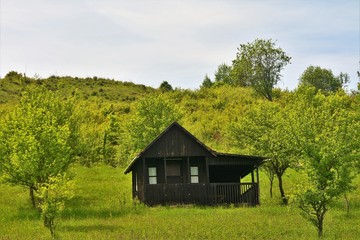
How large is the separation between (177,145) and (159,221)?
10155mm

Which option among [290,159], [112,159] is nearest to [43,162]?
[290,159]

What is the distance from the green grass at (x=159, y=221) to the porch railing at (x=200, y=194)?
48.9 inches

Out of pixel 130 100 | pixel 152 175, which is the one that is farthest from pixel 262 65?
pixel 152 175

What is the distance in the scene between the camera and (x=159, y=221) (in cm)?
2408

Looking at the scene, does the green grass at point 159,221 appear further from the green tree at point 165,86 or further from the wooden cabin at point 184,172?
the green tree at point 165,86

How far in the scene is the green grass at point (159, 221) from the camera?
787 inches

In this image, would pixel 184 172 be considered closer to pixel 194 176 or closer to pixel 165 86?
pixel 194 176

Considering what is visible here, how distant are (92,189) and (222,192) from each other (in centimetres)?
1089

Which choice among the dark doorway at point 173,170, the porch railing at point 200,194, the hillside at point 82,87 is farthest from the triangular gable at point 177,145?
the hillside at point 82,87

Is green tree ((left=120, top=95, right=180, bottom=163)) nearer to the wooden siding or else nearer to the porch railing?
the wooden siding

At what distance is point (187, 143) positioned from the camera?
33.8m

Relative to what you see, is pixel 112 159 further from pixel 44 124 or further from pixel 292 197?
pixel 292 197

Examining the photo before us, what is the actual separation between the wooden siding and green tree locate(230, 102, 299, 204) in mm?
4263

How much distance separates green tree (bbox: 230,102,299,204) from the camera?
107ft
